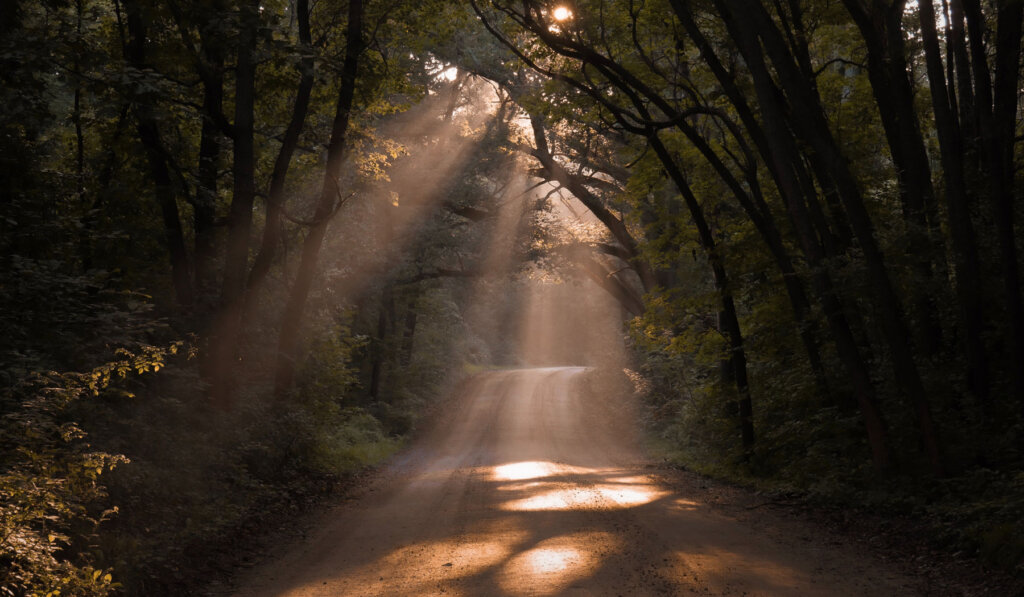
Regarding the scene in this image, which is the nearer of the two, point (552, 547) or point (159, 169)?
point (552, 547)

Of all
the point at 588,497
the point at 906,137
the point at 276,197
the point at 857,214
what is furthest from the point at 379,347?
the point at 857,214

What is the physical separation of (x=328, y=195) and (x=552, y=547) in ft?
31.3

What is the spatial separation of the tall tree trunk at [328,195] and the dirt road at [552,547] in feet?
10.4

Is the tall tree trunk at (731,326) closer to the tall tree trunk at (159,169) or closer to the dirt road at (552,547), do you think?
the dirt road at (552,547)

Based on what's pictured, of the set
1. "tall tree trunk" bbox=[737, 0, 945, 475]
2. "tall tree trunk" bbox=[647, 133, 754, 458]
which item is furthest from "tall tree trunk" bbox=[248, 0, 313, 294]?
"tall tree trunk" bbox=[737, 0, 945, 475]

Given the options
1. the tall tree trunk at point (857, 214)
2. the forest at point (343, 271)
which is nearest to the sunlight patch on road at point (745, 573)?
the forest at point (343, 271)

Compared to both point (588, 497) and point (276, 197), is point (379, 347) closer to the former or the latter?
point (276, 197)

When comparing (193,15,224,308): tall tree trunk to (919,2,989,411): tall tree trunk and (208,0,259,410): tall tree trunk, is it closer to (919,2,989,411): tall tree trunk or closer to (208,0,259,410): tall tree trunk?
(208,0,259,410): tall tree trunk

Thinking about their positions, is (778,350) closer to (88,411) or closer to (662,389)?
(88,411)

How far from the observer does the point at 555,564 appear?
26.1 ft

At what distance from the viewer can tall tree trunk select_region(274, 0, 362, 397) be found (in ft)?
51.3

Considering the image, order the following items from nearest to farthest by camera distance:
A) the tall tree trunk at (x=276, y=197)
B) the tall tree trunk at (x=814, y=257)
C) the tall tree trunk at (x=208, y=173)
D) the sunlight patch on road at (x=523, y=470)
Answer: the tall tree trunk at (x=814, y=257), the tall tree trunk at (x=208, y=173), the tall tree trunk at (x=276, y=197), the sunlight patch on road at (x=523, y=470)

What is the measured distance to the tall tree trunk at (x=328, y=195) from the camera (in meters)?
15.6

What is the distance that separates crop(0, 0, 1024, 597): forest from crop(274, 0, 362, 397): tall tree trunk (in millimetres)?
70
